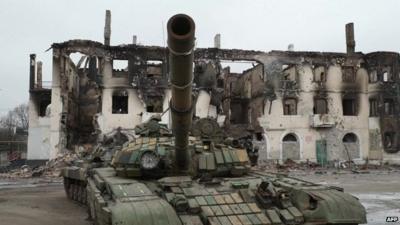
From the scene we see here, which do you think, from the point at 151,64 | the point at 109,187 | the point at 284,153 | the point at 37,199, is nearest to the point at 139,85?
the point at 151,64

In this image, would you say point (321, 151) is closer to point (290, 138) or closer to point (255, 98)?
point (290, 138)

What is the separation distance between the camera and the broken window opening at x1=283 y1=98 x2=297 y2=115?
128 feet

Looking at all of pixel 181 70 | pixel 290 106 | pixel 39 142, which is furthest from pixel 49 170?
pixel 181 70

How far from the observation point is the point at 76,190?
15695 millimetres

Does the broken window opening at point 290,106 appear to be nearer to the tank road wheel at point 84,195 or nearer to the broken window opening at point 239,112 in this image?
the broken window opening at point 239,112

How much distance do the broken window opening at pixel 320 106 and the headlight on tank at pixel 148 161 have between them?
3230 centimetres

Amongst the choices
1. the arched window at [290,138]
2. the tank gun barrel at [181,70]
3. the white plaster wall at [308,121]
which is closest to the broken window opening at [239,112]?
the white plaster wall at [308,121]

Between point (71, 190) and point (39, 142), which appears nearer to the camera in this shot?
point (71, 190)

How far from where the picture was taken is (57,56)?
1393 inches

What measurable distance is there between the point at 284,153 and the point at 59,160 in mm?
16817

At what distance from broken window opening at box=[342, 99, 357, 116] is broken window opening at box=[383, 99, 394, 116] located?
2.34 m

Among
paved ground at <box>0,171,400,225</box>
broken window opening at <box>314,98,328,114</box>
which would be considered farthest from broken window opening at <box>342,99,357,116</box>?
paved ground at <box>0,171,400,225</box>

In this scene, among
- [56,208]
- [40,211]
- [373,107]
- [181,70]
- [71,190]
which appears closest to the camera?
[181,70]

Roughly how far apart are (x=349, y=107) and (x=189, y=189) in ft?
A: 116
